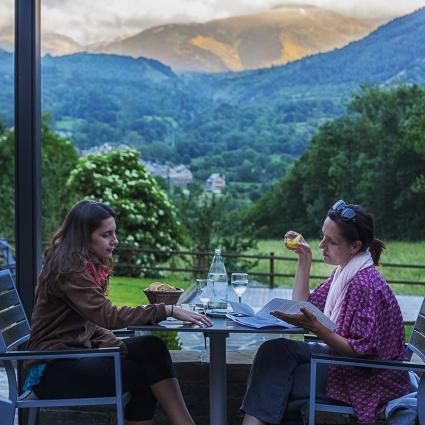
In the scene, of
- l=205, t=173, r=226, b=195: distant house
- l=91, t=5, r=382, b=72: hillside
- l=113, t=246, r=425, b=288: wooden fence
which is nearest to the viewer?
l=113, t=246, r=425, b=288: wooden fence

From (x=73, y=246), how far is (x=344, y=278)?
0.86 m

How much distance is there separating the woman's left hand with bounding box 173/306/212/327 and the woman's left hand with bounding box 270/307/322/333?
224 millimetres

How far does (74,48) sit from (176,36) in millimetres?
1278

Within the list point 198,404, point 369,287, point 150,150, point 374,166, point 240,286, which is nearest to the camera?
point 369,287

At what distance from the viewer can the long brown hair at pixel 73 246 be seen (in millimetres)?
2604

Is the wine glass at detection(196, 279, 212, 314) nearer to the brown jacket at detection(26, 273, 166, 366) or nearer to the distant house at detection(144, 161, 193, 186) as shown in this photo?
the brown jacket at detection(26, 273, 166, 366)

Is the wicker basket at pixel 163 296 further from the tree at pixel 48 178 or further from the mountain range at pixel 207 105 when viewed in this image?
the mountain range at pixel 207 105

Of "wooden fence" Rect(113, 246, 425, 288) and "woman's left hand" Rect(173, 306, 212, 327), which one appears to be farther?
"wooden fence" Rect(113, 246, 425, 288)

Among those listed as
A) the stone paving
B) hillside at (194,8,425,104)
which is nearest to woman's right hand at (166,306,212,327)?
the stone paving

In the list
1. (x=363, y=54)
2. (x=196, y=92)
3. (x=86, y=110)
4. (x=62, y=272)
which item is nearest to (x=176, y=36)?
(x=196, y=92)

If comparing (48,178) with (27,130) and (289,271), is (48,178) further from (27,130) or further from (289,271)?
(27,130)

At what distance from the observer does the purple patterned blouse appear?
2.53 m

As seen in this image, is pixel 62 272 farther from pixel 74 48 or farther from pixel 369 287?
pixel 74 48

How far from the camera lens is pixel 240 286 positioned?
2.93m
